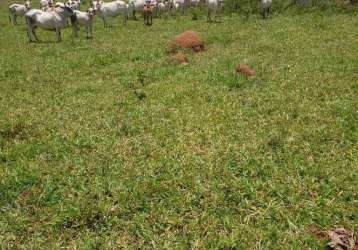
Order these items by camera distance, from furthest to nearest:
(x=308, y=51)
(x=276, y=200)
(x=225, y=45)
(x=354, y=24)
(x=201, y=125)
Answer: (x=354, y=24) → (x=225, y=45) → (x=308, y=51) → (x=201, y=125) → (x=276, y=200)

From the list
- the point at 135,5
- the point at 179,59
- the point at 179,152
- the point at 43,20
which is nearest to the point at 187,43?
the point at 179,59

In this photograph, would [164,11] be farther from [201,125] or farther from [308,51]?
[201,125]

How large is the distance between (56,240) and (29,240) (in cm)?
42

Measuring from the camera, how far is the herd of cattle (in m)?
23.2

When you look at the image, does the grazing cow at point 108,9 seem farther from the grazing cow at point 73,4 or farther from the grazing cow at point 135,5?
the grazing cow at point 73,4

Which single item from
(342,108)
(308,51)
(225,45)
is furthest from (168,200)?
(225,45)

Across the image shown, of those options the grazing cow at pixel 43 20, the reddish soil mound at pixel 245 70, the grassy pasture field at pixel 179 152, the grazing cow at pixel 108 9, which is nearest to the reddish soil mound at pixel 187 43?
the grassy pasture field at pixel 179 152

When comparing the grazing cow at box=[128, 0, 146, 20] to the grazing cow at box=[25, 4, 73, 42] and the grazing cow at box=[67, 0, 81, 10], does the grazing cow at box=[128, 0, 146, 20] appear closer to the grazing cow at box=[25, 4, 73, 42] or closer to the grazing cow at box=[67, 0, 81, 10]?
the grazing cow at box=[67, 0, 81, 10]

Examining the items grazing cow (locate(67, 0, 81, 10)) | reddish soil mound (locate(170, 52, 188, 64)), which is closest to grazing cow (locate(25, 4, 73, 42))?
reddish soil mound (locate(170, 52, 188, 64))

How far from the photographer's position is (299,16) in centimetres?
2800

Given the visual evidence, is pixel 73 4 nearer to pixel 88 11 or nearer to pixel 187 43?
pixel 88 11

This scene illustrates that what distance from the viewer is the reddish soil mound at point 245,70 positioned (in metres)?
14.0

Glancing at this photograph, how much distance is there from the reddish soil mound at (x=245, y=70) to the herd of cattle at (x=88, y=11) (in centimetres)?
1273

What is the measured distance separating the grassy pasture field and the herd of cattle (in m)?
7.01
